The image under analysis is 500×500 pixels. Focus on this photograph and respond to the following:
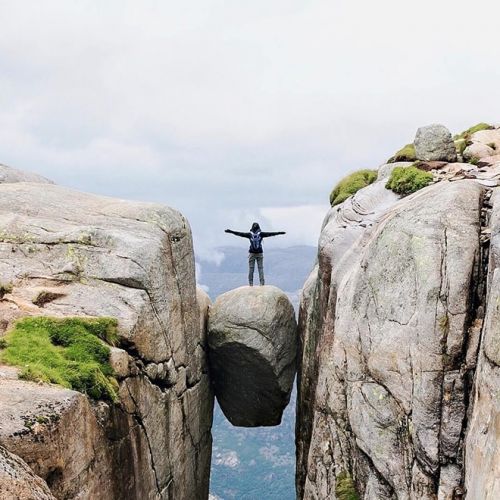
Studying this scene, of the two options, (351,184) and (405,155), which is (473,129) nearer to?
(405,155)

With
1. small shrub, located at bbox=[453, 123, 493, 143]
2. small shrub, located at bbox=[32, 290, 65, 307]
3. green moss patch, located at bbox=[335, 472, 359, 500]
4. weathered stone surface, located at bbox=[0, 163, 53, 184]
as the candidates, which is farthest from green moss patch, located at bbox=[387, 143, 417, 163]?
weathered stone surface, located at bbox=[0, 163, 53, 184]

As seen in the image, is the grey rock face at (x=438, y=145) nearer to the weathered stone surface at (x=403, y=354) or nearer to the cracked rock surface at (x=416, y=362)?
the weathered stone surface at (x=403, y=354)

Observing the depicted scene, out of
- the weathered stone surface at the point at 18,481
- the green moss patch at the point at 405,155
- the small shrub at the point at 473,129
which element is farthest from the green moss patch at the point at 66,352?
the small shrub at the point at 473,129

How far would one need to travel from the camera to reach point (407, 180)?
23281 millimetres

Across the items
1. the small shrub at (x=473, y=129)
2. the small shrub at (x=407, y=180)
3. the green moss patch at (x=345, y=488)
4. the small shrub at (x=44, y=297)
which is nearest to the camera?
the small shrub at (x=44, y=297)

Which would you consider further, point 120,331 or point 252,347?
point 252,347

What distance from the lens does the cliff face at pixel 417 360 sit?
14500 millimetres

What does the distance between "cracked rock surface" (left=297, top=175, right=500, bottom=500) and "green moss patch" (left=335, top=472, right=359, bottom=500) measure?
11cm

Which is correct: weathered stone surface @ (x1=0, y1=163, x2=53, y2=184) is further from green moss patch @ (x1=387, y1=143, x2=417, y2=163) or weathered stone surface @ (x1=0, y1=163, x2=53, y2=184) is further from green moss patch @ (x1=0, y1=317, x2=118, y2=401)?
green moss patch @ (x1=387, y1=143, x2=417, y2=163)

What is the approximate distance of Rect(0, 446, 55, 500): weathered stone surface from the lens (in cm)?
1005

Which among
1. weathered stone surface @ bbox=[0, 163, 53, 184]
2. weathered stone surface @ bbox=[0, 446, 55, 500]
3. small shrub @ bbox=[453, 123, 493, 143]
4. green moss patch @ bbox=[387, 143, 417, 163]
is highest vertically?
small shrub @ bbox=[453, 123, 493, 143]

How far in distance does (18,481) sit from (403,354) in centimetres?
1109

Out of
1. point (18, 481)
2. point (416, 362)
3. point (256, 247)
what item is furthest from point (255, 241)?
point (18, 481)

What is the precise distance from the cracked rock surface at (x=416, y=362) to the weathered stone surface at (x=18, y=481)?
30.3 feet
